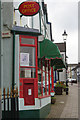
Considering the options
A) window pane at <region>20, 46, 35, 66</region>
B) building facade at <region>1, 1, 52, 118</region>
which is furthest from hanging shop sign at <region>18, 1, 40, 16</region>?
window pane at <region>20, 46, 35, 66</region>

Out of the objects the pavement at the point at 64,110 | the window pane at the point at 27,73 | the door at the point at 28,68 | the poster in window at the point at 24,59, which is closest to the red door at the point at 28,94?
the door at the point at 28,68

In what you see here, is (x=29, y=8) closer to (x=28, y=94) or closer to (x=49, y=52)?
(x=49, y=52)

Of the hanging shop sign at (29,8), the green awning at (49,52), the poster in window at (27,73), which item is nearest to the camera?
the hanging shop sign at (29,8)

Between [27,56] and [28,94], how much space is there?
1613 mm

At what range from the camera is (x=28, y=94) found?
8.13m

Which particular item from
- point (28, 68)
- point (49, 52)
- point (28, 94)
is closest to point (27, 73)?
point (28, 68)

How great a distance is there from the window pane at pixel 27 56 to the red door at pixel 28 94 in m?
0.91

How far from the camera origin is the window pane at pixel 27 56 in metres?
8.27

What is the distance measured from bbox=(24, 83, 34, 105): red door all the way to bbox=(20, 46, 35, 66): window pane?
0.91m

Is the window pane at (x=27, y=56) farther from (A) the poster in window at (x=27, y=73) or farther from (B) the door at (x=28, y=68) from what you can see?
(A) the poster in window at (x=27, y=73)

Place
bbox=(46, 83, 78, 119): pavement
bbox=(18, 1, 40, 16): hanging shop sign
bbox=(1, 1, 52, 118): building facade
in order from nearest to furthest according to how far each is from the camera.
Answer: bbox=(1, 1, 52, 118): building facade → bbox=(18, 1, 40, 16): hanging shop sign → bbox=(46, 83, 78, 119): pavement

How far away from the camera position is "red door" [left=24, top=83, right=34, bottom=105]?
8.07m

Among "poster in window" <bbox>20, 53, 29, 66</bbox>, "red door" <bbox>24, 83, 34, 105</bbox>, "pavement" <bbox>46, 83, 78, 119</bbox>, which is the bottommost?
"pavement" <bbox>46, 83, 78, 119</bbox>

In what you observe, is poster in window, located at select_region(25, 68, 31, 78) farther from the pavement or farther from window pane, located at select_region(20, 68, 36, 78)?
the pavement
